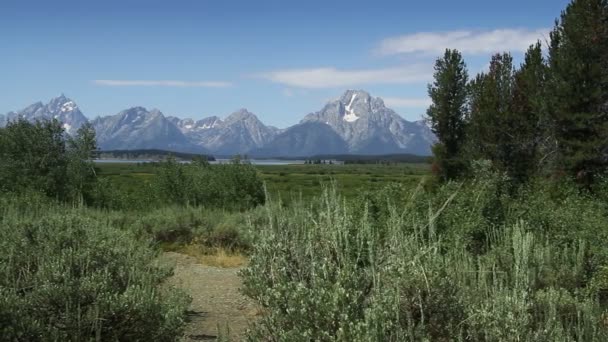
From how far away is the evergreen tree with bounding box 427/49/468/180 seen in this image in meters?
60.3

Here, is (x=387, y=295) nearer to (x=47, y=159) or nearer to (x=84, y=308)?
(x=84, y=308)

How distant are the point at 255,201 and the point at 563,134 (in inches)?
808

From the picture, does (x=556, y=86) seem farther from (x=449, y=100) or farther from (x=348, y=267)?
(x=348, y=267)

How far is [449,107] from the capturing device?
60.9m

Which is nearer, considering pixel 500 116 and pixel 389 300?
pixel 389 300

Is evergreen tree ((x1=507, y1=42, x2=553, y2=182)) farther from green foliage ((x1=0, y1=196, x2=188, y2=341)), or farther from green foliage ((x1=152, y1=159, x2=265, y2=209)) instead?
green foliage ((x1=0, y1=196, x2=188, y2=341))

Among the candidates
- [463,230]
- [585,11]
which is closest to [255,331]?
[463,230]

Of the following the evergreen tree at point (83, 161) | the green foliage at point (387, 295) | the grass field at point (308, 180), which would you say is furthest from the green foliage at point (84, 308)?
the evergreen tree at point (83, 161)

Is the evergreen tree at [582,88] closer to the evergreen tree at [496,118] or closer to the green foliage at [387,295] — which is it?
the evergreen tree at [496,118]

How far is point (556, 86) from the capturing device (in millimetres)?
35750

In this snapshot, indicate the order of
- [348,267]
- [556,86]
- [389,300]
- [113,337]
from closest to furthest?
1. [389,300]
2. [348,267]
3. [113,337]
4. [556,86]

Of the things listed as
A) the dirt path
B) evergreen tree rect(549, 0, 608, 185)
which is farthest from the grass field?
evergreen tree rect(549, 0, 608, 185)

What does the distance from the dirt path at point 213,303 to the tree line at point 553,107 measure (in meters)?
24.0

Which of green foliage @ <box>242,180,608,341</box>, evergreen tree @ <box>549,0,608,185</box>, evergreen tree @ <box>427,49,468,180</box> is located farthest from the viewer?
evergreen tree @ <box>427,49,468,180</box>
